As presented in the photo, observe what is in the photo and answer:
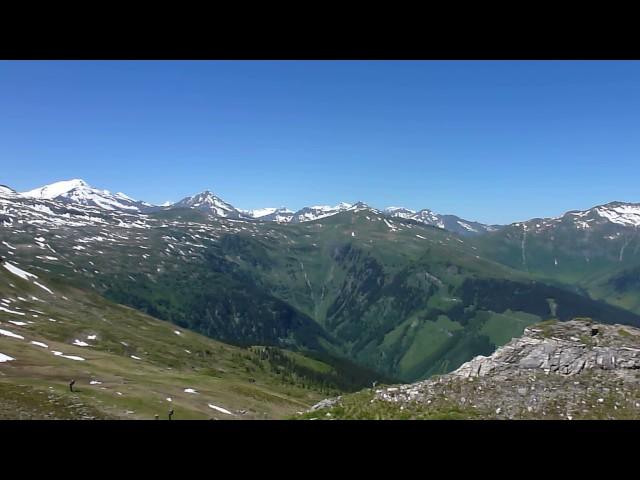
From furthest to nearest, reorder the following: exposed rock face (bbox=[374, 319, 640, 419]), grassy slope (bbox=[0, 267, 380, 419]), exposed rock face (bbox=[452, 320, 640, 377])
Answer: grassy slope (bbox=[0, 267, 380, 419]), exposed rock face (bbox=[452, 320, 640, 377]), exposed rock face (bbox=[374, 319, 640, 419])

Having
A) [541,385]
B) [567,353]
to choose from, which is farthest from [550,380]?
[567,353]

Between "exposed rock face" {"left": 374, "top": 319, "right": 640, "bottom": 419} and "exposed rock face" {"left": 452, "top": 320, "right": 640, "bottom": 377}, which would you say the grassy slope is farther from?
"exposed rock face" {"left": 452, "top": 320, "right": 640, "bottom": 377}

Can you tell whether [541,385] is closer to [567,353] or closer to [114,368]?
[567,353]

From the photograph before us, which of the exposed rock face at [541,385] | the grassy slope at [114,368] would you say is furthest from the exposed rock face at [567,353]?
the grassy slope at [114,368]

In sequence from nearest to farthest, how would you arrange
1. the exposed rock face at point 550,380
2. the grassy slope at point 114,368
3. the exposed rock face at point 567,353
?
1. the exposed rock face at point 550,380
2. the exposed rock face at point 567,353
3. the grassy slope at point 114,368

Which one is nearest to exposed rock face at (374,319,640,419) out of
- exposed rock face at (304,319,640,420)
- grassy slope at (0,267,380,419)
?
exposed rock face at (304,319,640,420)

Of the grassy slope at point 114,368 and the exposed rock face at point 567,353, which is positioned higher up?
the exposed rock face at point 567,353

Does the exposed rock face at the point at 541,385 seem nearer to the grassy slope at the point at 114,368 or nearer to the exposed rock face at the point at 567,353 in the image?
the exposed rock face at the point at 567,353

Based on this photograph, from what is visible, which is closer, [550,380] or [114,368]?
[550,380]

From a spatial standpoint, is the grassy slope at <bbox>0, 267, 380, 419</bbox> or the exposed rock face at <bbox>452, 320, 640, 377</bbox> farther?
the grassy slope at <bbox>0, 267, 380, 419</bbox>

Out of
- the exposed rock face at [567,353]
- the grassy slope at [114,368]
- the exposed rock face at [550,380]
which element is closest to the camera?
the exposed rock face at [550,380]
